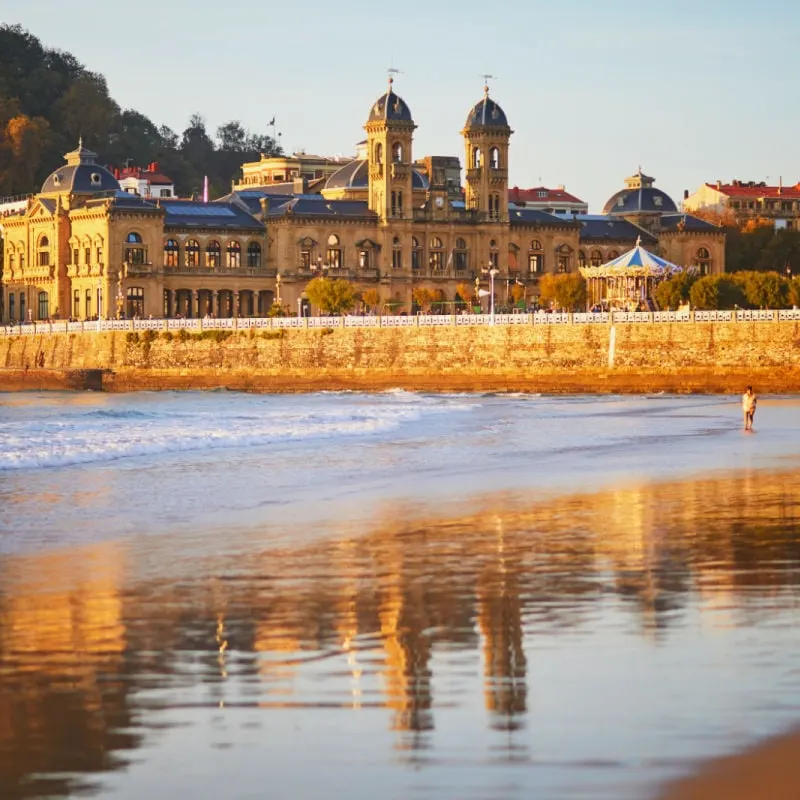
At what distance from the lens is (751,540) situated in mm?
17500

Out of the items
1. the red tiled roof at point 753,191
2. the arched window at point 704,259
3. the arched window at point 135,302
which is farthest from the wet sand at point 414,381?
the red tiled roof at point 753,191

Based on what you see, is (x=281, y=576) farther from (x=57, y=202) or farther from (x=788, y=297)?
(x=57, y=202)

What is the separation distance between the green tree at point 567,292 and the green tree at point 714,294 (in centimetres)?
1744

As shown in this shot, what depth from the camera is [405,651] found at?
38.8ft

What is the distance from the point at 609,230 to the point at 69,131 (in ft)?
188

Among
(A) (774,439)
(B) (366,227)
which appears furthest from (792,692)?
(B) (366,227)

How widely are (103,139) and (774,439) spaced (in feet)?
441

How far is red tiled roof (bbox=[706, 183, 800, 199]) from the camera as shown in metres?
159

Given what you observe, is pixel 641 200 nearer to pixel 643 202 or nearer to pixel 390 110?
pixel 643 202

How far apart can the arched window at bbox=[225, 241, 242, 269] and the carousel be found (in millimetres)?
33325

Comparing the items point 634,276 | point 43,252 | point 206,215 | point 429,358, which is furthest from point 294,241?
point 429,358

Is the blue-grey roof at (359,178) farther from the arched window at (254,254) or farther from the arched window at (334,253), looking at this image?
the arched window at (254,254)

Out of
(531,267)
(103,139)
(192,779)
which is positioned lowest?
(192,779)

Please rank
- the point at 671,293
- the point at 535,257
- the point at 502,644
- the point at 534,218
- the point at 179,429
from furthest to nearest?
the point at 534,218, the point at 535,257, the point at 671,293, the point at 179,429, the point at 502,644
